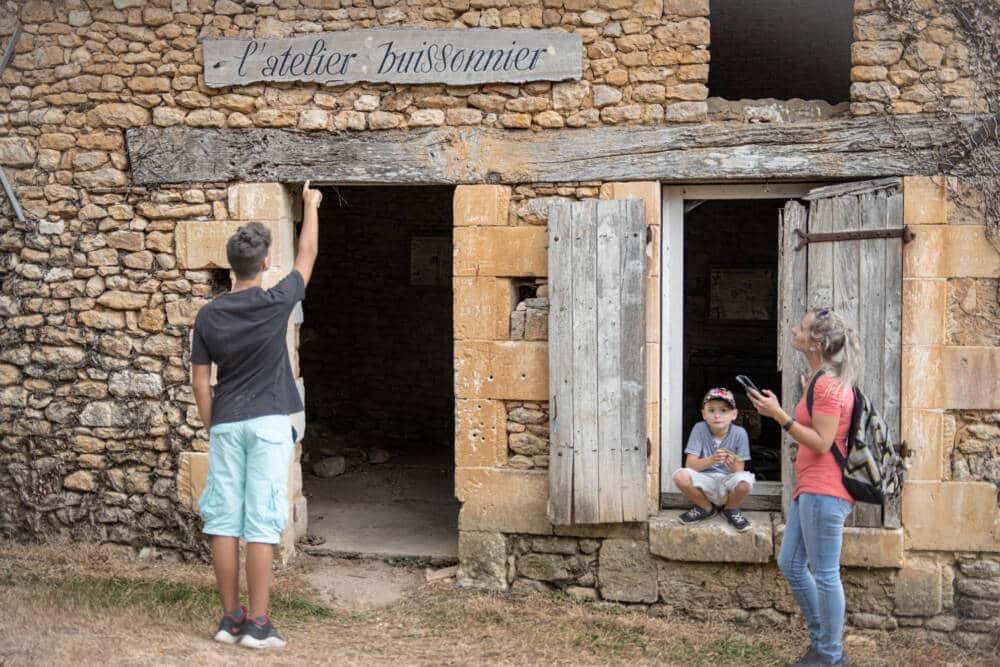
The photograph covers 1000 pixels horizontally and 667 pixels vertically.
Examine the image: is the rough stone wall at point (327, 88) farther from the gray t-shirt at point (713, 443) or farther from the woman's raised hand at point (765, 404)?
the woman's raised hand at point (765, 404)

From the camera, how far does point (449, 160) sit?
→ 5914mm

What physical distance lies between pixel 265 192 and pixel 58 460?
2161 mm

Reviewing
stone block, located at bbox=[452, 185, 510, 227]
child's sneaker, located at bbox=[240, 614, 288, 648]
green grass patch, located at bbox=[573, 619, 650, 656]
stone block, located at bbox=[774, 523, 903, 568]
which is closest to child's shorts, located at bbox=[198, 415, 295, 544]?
child's sneaker, located at bbox=[240, 614, 288, 648]

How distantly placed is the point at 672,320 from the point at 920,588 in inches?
79.1

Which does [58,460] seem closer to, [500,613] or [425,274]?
[500,613]

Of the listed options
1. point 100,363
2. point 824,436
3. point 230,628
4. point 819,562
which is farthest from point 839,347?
point 100,363

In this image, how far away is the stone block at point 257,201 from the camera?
6.06 m

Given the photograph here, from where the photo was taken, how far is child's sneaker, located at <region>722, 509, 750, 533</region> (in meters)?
5.69

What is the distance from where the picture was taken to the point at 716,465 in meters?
5.76

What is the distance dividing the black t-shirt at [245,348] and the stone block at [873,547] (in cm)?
302

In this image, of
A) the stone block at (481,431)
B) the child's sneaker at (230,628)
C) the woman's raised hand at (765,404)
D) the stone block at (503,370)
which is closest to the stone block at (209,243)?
the stone block at (503,370)

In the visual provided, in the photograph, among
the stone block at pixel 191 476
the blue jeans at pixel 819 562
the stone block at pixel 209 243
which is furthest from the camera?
the stone block at pixel 191 476

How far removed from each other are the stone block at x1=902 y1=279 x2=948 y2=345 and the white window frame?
35.7 inches

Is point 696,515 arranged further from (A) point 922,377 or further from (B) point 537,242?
(B) point 537,242
